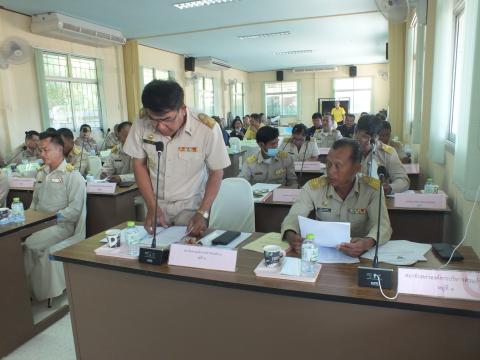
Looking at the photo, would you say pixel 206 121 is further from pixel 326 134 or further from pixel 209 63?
pixel 209 63

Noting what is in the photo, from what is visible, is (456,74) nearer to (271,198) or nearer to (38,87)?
(271,198)

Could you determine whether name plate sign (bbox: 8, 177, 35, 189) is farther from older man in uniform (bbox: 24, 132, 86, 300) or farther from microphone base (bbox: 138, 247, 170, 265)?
microphone base (bbox: 138, 247, 170, 265)

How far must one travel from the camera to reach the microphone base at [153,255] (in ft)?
4.75

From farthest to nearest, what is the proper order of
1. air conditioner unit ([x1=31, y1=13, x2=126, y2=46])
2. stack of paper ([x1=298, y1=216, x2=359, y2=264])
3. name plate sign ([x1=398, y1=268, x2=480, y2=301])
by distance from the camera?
air conditioner unit ([x1=31, y1=13, x2=126, y2=46]), stack of paper ([x1=298, y1=216, x2=359, y2=264]), name plate sign ([x1=398, y1=268, x2=480, y2=301])

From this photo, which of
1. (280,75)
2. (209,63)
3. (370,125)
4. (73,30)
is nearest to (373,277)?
(370,125)

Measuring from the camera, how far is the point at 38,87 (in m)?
5.84

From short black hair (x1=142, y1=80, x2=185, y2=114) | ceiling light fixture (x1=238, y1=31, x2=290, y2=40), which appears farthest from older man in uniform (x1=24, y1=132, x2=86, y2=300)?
ceiling light fixture (x1=238, y1=31, x2=290, y2=40)

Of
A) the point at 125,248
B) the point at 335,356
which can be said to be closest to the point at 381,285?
the point at 335,356

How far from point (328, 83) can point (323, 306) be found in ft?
45.5

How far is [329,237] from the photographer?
1.46m

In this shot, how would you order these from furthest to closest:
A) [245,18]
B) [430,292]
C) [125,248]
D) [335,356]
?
[245,18], [125,248], [335,356], [430,292]

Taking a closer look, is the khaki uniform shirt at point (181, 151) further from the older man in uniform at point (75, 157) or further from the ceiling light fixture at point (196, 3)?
the ceiling light fixture at point (196, 3)

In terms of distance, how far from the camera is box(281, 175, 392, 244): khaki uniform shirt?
1774mm

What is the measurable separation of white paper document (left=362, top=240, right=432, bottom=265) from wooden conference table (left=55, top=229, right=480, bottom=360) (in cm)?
6
